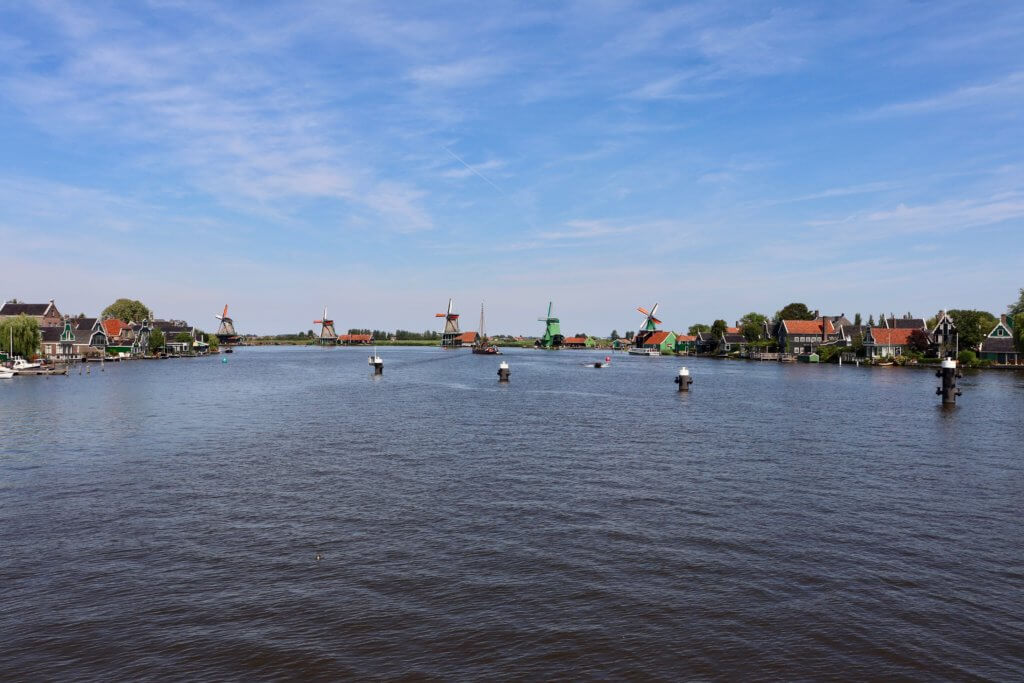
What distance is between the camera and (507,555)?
19.8 m

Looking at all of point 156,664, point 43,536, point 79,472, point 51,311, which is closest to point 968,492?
point 156,664

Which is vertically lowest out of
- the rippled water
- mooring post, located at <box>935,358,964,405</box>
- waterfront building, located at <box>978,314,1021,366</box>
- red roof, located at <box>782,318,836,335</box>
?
the rippled water

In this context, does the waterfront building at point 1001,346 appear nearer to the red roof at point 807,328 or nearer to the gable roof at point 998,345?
the gable roof at point 998,345

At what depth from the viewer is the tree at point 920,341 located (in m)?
148

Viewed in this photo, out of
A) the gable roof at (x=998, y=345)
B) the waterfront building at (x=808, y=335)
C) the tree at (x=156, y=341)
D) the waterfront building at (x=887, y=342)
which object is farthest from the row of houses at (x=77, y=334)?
the gable roof at (x=998, y=345)

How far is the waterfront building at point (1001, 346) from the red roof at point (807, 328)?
45709 millimetres

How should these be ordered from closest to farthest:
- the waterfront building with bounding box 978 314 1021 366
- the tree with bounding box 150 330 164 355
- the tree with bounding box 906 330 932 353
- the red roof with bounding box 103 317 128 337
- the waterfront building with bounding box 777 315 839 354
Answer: the waterfront building with bounding box 978 314 1021 366
the tree with bounding box 906 330 932 353
the red roof with bounding box 103 317 128 337
the waterfront building with bounding box 777 315 839 354
the tree with bounding box 150 330 164 355

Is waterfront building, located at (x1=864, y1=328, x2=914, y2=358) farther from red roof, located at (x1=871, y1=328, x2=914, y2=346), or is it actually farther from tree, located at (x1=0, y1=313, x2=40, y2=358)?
tree, located at (x1=0, y1=313, x2=40, y2=358)

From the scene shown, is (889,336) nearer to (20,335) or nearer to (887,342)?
(887,342)

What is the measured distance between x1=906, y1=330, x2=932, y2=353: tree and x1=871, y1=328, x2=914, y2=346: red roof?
3.72 m

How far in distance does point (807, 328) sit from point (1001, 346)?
51.4m

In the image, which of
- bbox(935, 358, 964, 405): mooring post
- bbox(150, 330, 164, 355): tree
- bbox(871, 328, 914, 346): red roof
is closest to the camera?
bbox(935, 358, 964, 405): mooring post

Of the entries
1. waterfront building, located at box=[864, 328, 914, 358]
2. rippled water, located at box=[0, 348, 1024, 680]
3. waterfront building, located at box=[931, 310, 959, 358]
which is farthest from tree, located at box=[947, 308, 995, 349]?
rippled water, located at box=[0, 348, 1024, 680]

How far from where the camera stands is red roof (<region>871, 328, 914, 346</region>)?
154875 mm
